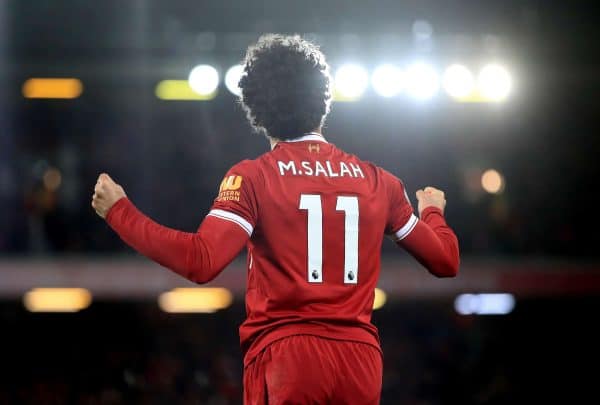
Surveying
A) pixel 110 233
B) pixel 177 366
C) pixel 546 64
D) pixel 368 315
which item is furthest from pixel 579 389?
pixel 368 315

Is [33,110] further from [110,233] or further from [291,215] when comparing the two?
[291,215]

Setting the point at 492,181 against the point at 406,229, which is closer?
the point at 406,229

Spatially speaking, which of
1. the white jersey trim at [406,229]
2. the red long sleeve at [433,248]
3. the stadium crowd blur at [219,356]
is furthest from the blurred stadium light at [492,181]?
the white jersey trim at [406,229]

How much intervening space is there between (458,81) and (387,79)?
2.91 ft

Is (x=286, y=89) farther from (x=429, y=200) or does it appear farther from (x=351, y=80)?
(x=351, y=80)

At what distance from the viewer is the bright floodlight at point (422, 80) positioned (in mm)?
11492

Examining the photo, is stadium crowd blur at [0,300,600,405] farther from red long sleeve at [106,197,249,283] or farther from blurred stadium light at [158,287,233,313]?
red long sleeve at [106,197,249,283]

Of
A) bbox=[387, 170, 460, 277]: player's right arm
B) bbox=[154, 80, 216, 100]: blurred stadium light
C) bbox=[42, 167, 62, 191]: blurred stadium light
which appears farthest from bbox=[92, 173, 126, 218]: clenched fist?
bbox=[42, 167, 62, 191]: blurred stadium light

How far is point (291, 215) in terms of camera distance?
253 cm

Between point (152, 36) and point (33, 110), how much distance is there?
2.30 meters

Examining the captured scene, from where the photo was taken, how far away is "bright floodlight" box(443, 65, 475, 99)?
11.6m

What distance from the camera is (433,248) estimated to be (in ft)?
9.21

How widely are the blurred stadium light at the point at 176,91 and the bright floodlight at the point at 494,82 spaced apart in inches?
133

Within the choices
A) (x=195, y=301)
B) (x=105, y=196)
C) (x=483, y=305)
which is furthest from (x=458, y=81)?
(x=105, y=196)
